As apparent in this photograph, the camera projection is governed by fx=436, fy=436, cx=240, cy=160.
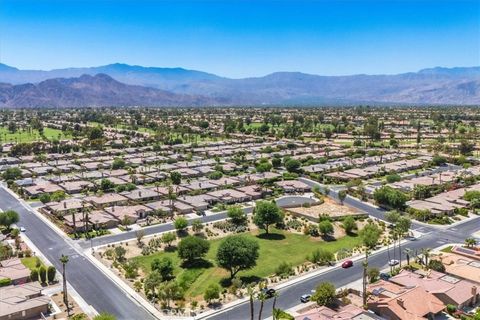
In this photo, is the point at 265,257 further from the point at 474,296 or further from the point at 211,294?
the point at 474,296

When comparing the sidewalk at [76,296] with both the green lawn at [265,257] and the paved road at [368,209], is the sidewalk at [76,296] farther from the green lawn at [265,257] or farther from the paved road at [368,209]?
the paved road at [368,209]

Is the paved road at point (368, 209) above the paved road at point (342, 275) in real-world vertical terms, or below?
above

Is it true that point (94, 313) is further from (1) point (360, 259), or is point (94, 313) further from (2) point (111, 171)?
(2) point (111, 171)

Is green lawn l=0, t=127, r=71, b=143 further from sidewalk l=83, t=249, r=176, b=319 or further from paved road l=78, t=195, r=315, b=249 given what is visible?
sidewalk l=83, t=249, r=176, b=319

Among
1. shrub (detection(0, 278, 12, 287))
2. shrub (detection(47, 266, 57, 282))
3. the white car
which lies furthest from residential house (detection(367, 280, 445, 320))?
shrub (detection(0, 278, 12, 287))

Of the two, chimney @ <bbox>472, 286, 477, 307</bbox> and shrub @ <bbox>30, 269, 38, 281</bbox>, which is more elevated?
shrub @ <bbox>30, 269, 38, 281</bbox>

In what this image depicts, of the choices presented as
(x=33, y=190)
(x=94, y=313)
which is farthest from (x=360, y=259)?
(x=33, y=190)

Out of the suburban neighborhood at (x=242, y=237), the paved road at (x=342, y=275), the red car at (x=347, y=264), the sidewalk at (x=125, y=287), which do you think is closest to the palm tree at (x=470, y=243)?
the suburban neighborhood at (x=242, y=237)

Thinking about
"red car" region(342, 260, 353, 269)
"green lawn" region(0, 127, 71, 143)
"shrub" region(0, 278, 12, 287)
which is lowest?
"red car" region(342, 260, 353, 269)
